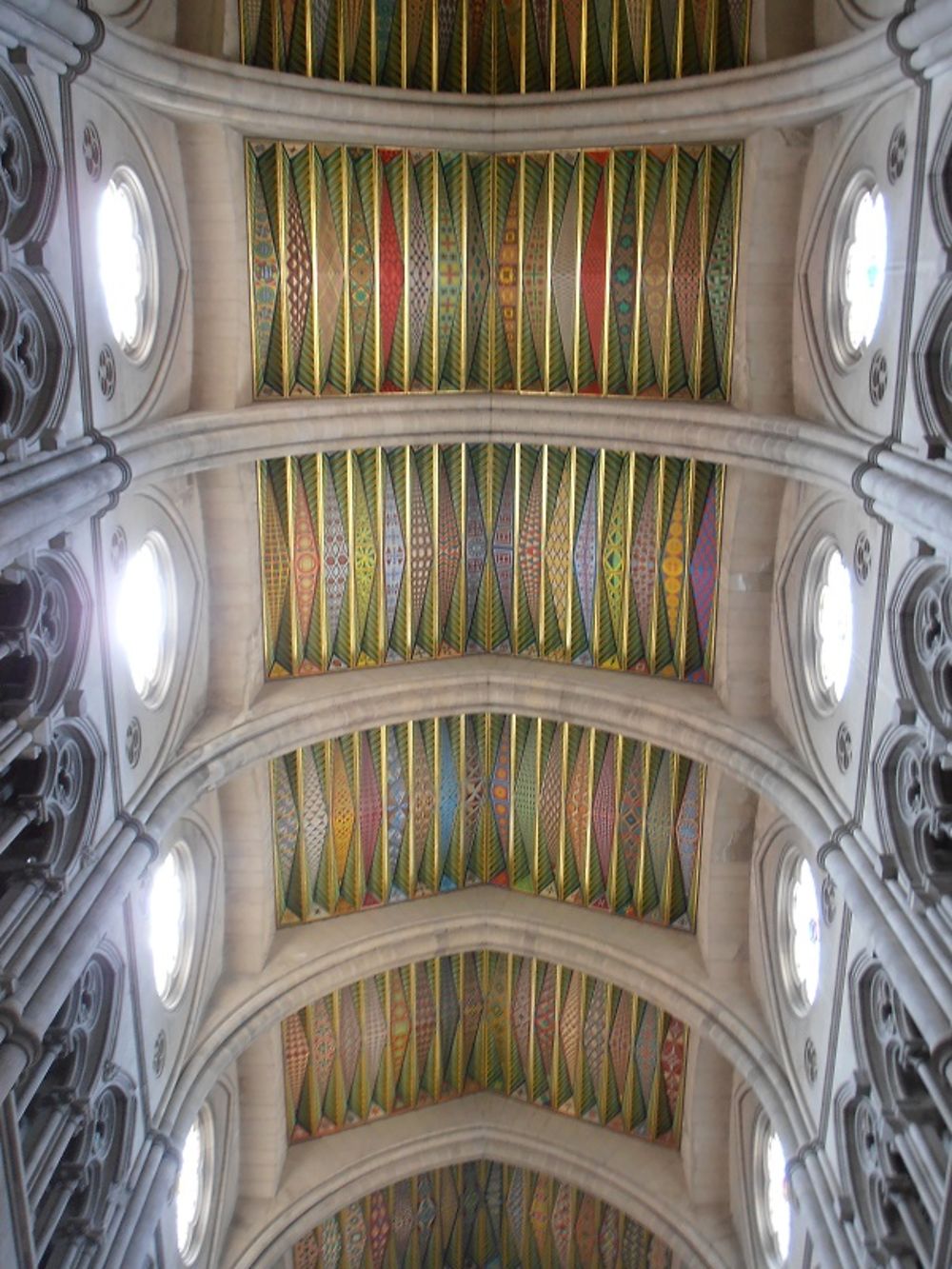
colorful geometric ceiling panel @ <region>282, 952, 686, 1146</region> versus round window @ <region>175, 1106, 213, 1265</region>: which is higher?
colorful geometric ceiling panel @ <region>282, 952, 686, 1146</region>

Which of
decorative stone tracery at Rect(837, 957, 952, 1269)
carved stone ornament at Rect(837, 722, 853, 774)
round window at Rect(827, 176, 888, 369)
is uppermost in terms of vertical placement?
round window at Rect(827, 176, 888, 369)

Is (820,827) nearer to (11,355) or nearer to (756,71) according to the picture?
(756,71)

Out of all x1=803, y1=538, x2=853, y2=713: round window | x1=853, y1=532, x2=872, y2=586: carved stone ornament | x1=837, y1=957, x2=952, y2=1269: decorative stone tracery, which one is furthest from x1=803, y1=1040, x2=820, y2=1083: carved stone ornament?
x1=853, y1=532, x2=872, y2=586: carved stone ornament

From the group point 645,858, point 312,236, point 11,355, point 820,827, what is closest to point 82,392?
point 11,355

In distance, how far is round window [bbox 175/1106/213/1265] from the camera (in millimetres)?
14836

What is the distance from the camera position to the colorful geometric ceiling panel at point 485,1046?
16641mm

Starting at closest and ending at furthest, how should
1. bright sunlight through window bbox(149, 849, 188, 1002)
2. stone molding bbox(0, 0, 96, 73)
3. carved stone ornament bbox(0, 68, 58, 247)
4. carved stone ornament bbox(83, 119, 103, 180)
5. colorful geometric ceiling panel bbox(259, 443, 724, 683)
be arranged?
stone molding bbox(0, 0, 96, 73) < carved stone ornament bbox(0, 68, 58, 247) < carved stone ornament bbox(83, 119, 103, 180) < bright sunlight through window bbox(149, 849, 188, 1002) < colorful geometric ceiling panel bbox(259, 443, 724, 683)

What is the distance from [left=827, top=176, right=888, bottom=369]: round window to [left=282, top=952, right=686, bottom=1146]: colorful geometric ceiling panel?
8.42m

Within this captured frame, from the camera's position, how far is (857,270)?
38.1 ft

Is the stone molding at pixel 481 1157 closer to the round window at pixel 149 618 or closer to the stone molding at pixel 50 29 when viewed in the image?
the round window at pixel 149 618

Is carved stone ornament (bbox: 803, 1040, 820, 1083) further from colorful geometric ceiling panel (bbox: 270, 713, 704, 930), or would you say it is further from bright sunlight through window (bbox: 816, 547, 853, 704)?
bright sunlight through window (bbox: 816, 547, 853, 704)

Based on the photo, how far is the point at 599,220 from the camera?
13.8 m

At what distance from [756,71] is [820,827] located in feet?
21.9

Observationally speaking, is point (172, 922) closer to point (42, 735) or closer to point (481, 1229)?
point (42, 735)
